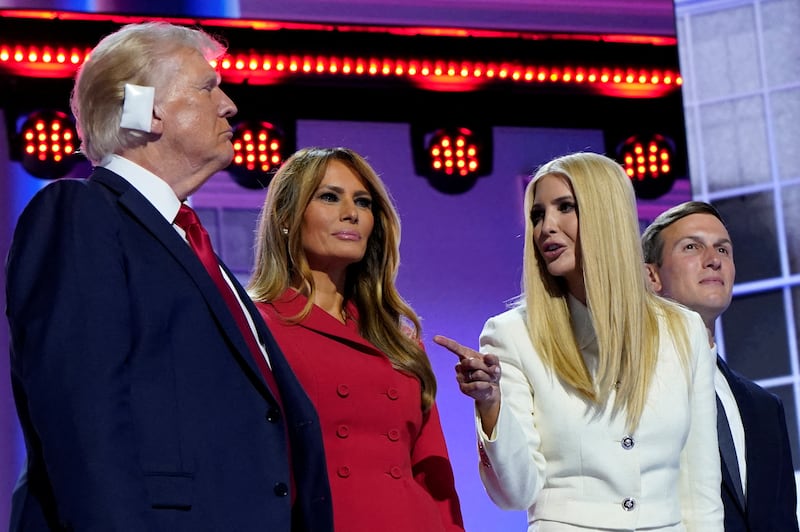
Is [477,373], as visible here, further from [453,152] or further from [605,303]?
[453,152]

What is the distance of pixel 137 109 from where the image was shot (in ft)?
7.86

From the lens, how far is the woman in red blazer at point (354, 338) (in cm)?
296

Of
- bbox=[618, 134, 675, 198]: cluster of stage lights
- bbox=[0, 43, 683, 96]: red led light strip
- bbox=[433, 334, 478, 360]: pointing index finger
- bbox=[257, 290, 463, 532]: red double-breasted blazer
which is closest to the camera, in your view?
bbox=[433, 334, 478, 360]: pointing index finger

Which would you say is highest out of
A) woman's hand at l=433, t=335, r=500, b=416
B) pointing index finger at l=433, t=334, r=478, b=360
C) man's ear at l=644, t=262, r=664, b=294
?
man's ear at l=644, t=262, r=664, b=294

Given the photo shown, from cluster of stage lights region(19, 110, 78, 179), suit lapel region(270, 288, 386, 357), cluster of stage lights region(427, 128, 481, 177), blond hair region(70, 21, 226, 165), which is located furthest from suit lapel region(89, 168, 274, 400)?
cluster of stage lights region(427, 128, 481, 177)

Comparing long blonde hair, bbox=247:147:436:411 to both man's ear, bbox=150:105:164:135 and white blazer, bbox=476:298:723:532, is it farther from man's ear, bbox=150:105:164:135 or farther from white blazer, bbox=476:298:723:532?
man's ear, bbox=150:105:164:135

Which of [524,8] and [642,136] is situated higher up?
[524,8]

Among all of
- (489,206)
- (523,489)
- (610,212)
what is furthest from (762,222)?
(523,489)

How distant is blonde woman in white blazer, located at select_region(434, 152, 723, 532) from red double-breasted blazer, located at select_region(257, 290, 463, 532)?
0.54ft

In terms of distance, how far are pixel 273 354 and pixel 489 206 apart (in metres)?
2.95

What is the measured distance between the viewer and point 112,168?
2.40m

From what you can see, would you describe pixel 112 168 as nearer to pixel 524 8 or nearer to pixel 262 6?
pixel 262 6

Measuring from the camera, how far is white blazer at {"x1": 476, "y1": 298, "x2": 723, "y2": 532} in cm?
299

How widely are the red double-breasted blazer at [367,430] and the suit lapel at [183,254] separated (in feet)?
2.32
